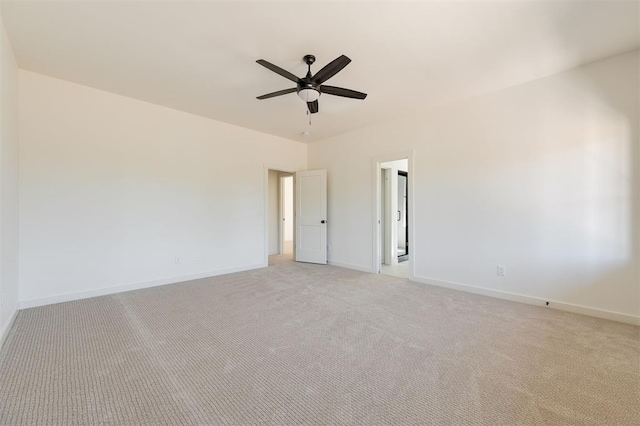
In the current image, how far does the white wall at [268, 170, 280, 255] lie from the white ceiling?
3.49 metres

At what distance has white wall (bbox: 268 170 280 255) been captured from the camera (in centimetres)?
707

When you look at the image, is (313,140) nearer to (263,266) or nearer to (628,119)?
(263,266)

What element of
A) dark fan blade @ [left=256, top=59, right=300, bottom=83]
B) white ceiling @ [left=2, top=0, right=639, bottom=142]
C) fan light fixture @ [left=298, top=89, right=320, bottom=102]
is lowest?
fan light fixture @ [left=298, top=89, right=320, bottom=102]

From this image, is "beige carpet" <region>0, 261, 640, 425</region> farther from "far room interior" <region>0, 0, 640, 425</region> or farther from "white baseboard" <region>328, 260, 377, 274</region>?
"white baseboard" <region>328, 260, 377, 274</region>

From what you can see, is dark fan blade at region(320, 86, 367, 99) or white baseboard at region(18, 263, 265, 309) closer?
dark fan blade at region(320, 86, 367, 99)

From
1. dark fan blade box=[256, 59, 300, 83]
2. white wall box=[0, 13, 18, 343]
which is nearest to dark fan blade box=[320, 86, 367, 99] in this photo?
dark fan blade box=[256, 59, 300, 83]

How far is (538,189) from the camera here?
326cm

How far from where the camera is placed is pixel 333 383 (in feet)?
5.91

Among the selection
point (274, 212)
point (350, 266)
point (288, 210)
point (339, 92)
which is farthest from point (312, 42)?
point (288, 210)

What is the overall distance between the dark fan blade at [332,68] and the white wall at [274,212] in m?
4.69

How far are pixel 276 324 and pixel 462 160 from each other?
3.35m

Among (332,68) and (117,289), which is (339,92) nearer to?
(332,68)

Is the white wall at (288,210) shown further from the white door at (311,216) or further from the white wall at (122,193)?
the white wall at (122,193)

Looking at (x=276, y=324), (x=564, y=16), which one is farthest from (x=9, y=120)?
(x=564, y=16)
